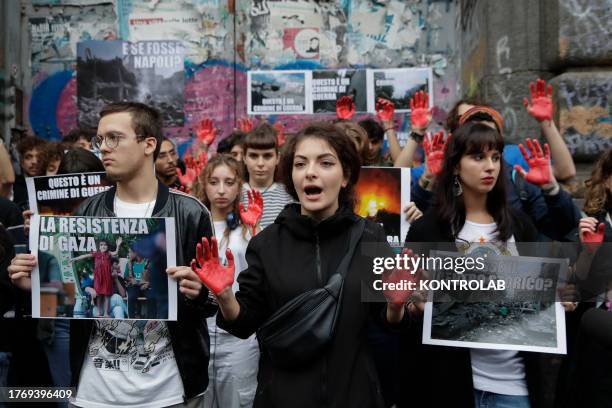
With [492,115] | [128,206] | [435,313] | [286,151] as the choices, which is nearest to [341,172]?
[286,151]

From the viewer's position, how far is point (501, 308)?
266 centimetres

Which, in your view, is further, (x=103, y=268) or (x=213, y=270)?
(x=103, y=268)

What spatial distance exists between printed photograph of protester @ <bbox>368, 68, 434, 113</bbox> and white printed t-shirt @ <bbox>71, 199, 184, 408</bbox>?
16.3 feet

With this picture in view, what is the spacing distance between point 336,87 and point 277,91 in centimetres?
66

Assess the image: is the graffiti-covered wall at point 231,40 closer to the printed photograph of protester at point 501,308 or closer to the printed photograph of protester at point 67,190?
the printed photograph of protester at point 67,190

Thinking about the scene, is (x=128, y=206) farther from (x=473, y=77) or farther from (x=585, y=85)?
(x=473, y=77)

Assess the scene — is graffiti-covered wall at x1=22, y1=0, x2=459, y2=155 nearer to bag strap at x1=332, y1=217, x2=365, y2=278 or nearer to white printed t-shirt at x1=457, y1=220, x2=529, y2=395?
white printed t-shirt at x1=457, y1=220, x2=529, y2=395

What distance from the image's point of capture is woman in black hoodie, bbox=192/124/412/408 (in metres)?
2.20

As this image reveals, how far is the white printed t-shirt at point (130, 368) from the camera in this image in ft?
8.38

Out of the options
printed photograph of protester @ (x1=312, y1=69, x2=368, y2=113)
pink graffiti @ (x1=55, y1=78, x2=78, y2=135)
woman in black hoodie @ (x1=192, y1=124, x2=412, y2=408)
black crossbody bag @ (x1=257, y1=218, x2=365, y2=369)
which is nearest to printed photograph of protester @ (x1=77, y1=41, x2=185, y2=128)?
pink graffiti @ (x1=55, y1=78, x2=78, y2=135)

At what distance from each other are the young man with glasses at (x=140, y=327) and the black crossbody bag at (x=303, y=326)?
0.39 metres

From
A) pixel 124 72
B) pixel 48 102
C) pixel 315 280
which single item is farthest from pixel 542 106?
pixel 48 102

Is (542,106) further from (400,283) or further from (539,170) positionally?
(400,283)

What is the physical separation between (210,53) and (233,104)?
2.28ft
